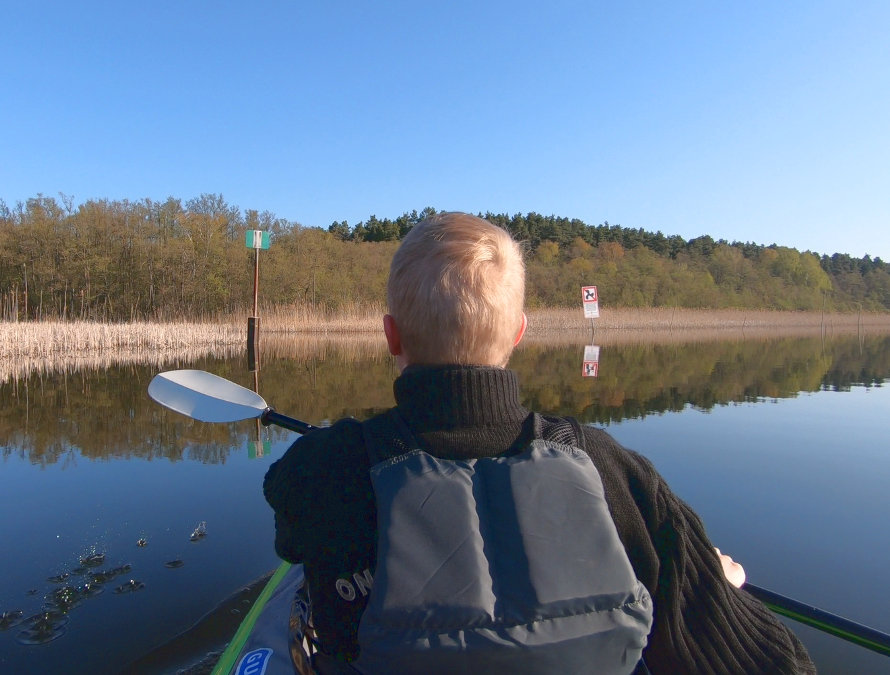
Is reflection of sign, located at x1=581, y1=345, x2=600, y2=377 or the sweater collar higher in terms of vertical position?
the sweater collar

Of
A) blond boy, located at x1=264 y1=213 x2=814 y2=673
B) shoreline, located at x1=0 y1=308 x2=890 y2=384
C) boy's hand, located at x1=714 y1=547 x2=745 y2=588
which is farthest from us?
shoreline, located at x1=0 y1=308 x2=890 y2=384

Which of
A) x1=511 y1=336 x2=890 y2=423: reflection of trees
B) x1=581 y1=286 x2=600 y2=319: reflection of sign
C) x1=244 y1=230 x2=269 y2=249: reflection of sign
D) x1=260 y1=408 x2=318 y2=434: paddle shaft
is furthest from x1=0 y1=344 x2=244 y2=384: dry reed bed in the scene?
x1=581 y1=286 x2=600 y2=319: reflection of sign

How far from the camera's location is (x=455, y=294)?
3.43 ft

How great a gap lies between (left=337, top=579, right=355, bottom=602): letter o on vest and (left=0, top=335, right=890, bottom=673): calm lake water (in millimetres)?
1706

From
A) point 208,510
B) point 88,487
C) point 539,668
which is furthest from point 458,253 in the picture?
point 88,487

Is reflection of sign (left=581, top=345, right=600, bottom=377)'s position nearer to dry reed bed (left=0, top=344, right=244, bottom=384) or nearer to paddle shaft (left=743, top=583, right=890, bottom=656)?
dry reed bed (left=0, top=344, right=244, bottom=384)

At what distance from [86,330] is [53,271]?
477 inches


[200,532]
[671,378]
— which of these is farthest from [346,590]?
[671,378]

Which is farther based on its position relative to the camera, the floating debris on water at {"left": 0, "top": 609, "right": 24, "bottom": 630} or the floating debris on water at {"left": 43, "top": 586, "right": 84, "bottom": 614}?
the floating debris on water at {"left": 43, "top": 586, "right": 84, "bottom": 614}

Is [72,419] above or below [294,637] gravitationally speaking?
below

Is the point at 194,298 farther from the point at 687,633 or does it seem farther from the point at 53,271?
the point at 687,633

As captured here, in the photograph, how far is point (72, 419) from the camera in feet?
20.1

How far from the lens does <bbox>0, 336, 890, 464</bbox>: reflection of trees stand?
17.5 ft

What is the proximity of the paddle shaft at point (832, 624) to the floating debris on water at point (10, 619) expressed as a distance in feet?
8.93
